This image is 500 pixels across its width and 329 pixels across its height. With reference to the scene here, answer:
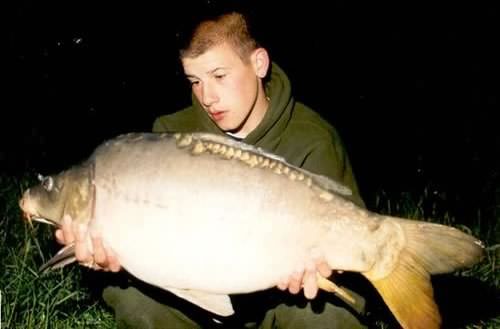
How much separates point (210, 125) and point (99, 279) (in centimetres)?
90

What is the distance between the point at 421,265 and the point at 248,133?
38.8 inches

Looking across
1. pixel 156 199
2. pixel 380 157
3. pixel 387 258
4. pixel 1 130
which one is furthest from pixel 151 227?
pixel 1 130

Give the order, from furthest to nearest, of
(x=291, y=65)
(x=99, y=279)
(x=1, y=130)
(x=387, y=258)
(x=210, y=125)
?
1. (x=291, y=65)
2. (x=1, y=130)
3. (x=99, y=279)
4. (x=210, y=125)
5. (x=387, y=258)

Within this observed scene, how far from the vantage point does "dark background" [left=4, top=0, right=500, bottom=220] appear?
5.79 metres

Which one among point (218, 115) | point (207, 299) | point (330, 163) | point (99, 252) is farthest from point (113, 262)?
point (330, 163)

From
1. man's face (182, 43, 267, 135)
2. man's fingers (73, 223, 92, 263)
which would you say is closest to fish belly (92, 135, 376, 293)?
man's fingers (73, 223, 92, 263)

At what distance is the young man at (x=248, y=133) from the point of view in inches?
106

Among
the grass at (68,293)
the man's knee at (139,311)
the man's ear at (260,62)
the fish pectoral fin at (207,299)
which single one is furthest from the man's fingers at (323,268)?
the man's ear at (260,62)

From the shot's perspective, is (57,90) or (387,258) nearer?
(387,258)

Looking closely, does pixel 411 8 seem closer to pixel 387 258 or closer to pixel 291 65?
pixel 291 65

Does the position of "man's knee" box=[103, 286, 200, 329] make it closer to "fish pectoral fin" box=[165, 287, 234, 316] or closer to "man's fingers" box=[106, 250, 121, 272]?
"man's fingers" box=[106, 250, 121, 272]

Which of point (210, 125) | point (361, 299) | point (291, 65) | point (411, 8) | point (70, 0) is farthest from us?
point (411, 8)

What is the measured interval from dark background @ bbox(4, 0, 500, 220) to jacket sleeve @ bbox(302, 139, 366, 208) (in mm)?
2387

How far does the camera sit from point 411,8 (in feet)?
25.0
